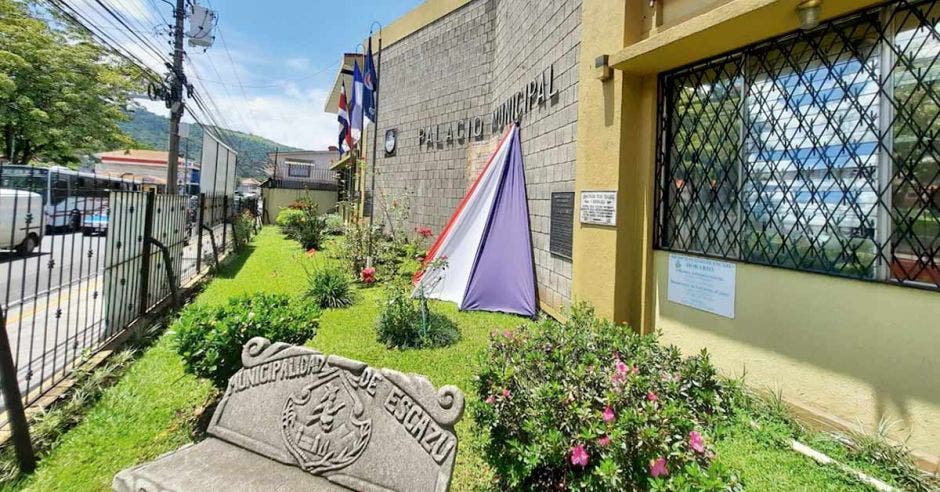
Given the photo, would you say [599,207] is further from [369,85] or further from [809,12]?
[369,85]

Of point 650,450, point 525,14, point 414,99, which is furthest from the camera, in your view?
point 414,99

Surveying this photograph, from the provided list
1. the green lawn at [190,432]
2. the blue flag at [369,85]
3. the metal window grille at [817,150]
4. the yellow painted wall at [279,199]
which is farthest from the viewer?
the yellow painted wall at [279,199]

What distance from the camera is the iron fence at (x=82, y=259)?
10.2 ft

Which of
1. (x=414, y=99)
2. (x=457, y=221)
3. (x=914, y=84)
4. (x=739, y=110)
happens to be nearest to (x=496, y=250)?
(x=457, y=221)

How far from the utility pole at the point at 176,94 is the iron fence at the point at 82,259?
6.88m

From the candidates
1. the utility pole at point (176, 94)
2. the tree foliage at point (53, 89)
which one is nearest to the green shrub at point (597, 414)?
the utility pole at point (176, 94)

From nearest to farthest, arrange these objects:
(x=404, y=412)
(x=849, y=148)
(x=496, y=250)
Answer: (x=404, y=412)
(x=849, y=148)
(x=496, y=250)

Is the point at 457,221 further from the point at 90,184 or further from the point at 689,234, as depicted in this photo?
the point at 90,184

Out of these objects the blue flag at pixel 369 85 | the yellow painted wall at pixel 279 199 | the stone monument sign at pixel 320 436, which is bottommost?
the stone monument sign at pixel 320 436

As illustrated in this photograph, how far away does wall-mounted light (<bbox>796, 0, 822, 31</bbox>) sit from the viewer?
9.50ft

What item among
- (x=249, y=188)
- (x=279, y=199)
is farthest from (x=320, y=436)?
(x=249, y=188)

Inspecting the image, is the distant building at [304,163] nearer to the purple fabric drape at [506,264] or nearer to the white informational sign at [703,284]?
the purple fabric drape at [506,264]

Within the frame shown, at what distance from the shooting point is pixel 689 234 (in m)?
4.19

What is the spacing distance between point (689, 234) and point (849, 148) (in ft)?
4.58
